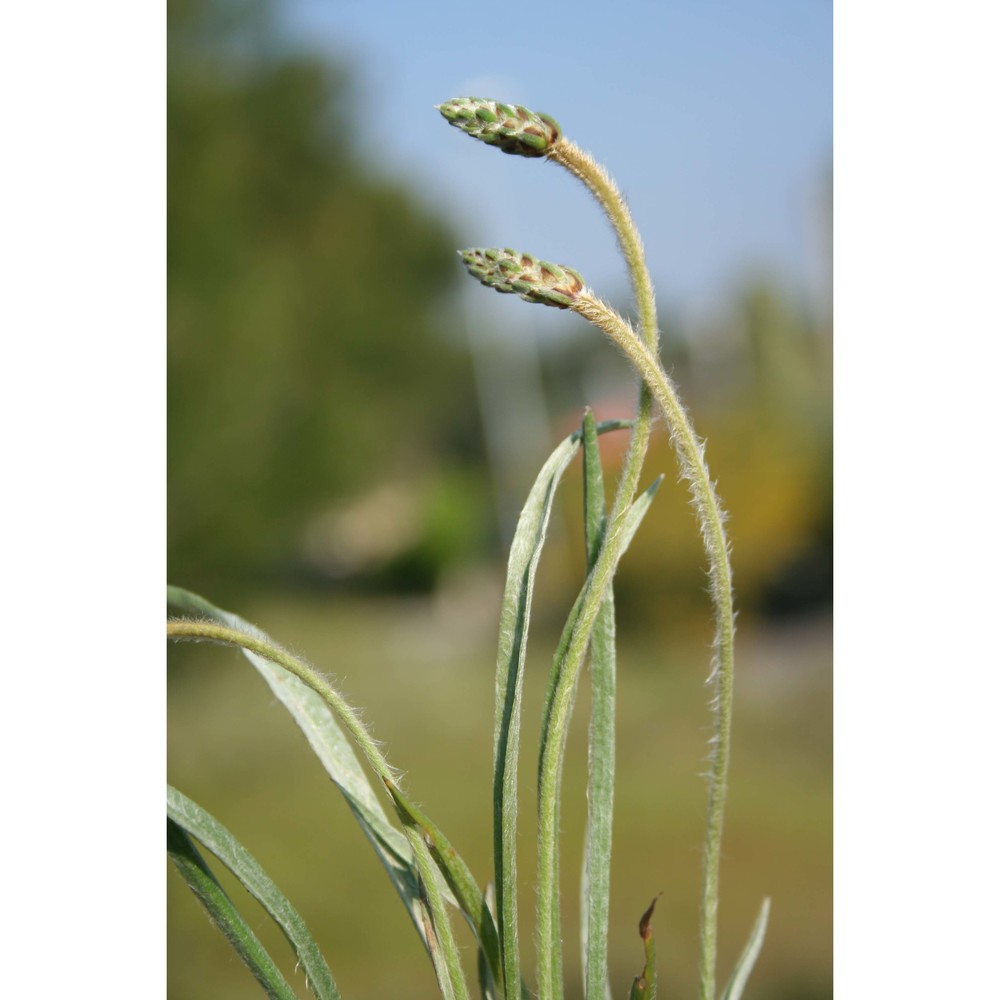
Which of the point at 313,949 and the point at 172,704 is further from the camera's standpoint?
the point at 172,704

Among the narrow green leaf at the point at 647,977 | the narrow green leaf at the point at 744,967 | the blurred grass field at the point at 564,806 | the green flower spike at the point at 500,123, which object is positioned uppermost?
the green flower spike at the point at 500,123

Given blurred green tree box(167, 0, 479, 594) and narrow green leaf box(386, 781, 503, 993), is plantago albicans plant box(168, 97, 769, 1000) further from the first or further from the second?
blurred green tree box(167, 0, 479, 594)

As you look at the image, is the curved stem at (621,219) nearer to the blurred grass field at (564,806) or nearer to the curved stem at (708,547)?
the curved stem at (708,547)

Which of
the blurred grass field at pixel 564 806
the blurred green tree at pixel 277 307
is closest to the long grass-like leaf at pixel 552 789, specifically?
the blurred grass field at pixel 564 806

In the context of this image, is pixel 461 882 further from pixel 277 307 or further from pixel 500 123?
pixel 277 307
